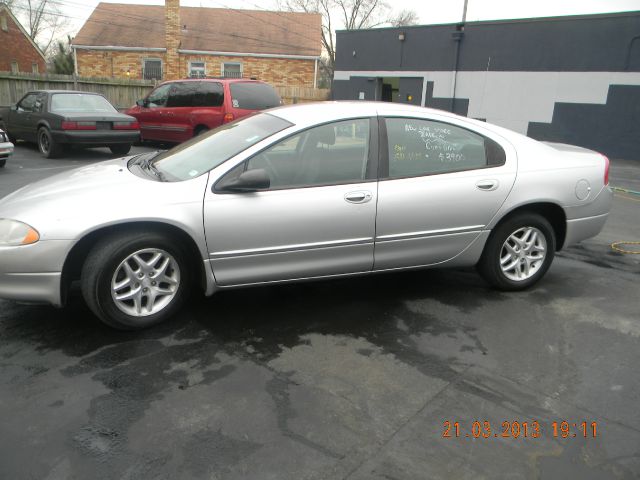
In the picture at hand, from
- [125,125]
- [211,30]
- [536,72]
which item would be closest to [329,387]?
[125,125]

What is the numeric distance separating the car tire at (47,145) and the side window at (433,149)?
921 centimetres

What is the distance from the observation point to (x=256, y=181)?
134 inches

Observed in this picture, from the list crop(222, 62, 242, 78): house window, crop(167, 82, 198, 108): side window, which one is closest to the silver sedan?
crop(167, 82, 198, 108): side window

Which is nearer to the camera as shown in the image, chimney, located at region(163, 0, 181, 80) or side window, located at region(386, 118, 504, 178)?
side window, located at region(386, 118, 504, 178)

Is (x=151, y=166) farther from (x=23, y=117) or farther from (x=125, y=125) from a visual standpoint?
(x=23, y=117)

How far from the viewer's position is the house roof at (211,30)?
3103 cm

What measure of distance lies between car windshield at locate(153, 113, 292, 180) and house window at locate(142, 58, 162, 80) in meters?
29.4

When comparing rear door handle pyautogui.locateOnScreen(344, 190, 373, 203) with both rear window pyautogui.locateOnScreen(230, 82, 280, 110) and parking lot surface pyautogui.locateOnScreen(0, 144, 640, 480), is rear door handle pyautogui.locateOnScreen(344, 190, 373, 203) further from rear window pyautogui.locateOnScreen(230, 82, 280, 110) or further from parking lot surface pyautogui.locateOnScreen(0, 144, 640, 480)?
rear window pyautogui.locateOnScreen(230, 82, 280, 110)

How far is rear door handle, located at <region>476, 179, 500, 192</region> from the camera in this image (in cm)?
403

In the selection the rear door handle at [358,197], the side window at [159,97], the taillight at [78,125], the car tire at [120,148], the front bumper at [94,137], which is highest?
the side window at [159,97]

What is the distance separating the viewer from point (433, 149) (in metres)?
4.03

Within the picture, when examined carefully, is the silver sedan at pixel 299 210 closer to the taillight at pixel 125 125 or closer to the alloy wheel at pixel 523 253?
the alloy wheel at pixel 523 253

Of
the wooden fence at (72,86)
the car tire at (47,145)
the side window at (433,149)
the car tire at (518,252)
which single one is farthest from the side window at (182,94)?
the car tire at (518,252)
